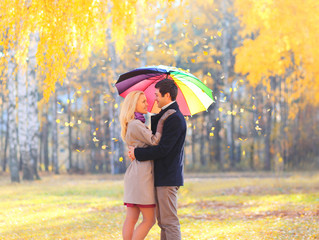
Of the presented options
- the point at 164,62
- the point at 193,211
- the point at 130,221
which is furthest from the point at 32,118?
the point at 130,221

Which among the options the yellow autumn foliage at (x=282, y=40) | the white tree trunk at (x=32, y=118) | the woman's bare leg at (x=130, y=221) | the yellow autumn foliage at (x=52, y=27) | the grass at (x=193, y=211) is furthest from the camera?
the white tree trunk at (x=32, y=118)

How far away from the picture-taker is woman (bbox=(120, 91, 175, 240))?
4.83 m

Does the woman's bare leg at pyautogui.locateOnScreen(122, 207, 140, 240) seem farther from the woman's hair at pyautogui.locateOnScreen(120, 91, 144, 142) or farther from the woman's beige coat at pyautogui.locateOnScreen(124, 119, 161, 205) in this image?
the woman's hair at pyautogui.locateOnScreen(120, 91, 144, 142)


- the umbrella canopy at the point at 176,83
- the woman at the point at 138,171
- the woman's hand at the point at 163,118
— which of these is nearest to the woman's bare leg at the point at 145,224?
the woman at the point at 138,171

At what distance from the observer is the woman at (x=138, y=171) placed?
4.83 metres

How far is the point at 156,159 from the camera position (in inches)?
191

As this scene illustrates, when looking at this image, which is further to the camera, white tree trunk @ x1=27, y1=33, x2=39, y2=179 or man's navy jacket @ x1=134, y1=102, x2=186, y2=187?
white tree trunk @ x1=27, y1=33, x2=39, y2=179

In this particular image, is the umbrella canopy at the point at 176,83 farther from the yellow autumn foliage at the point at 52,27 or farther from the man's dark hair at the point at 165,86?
the yellow autumn foliage at the point at 52,27

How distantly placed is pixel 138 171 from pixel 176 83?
1.39m

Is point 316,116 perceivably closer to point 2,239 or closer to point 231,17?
point 231,17

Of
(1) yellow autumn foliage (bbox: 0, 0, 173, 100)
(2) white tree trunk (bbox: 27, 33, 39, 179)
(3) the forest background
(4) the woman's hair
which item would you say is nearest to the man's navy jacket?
Result: (4) the woman's hair

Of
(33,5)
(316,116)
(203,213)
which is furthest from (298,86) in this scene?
(33,5)

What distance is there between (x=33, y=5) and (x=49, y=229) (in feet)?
12.7

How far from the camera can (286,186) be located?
1689 centimetres
